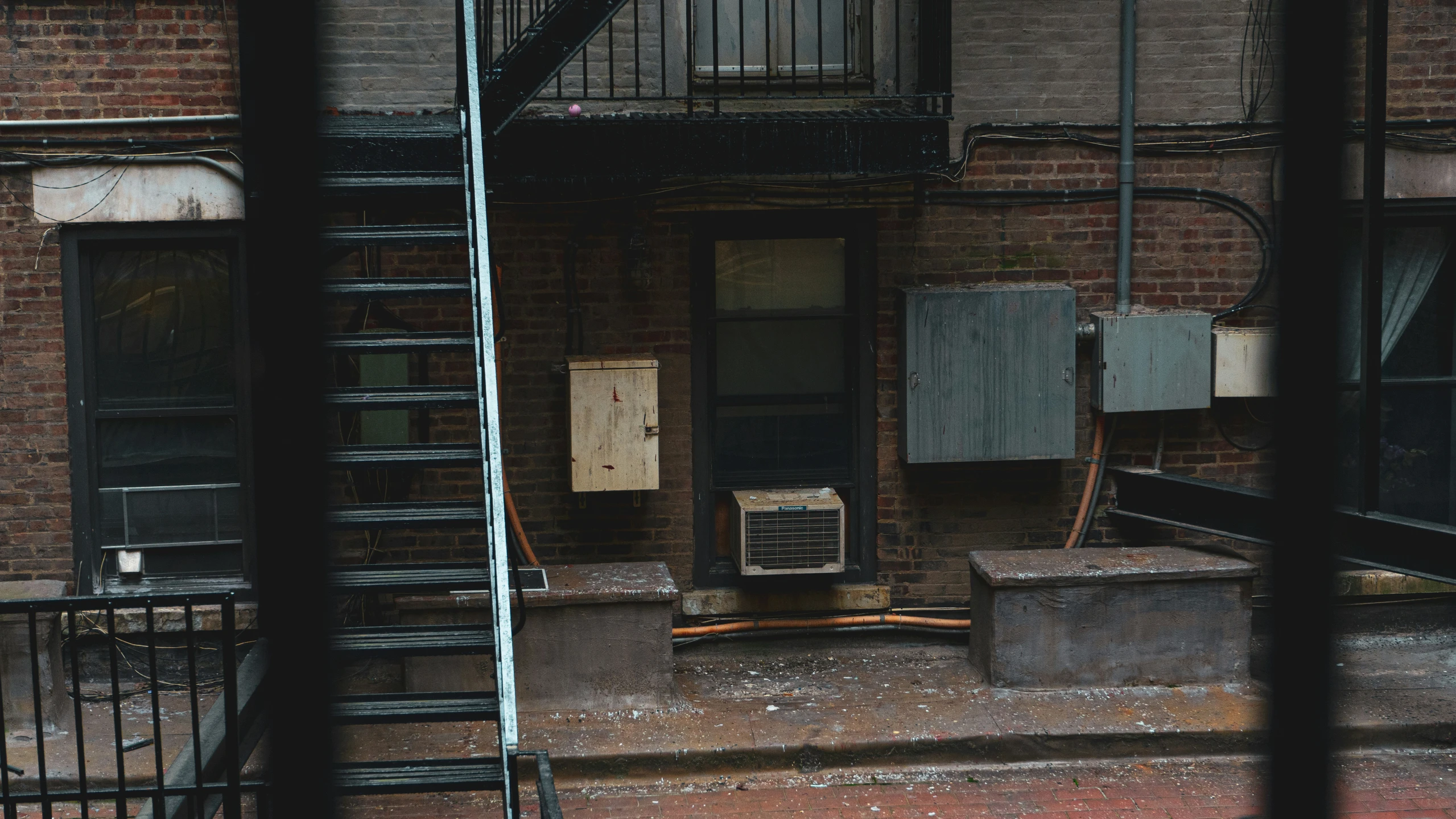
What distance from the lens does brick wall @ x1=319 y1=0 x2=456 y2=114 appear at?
7055mm

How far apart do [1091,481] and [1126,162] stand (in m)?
1.92

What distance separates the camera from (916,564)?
303 inches

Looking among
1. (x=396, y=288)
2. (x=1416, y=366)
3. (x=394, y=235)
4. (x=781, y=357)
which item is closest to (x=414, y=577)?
(x=396, y=288)

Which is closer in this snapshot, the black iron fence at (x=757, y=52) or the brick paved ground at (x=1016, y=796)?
the brick paved ground at (x=1016, y=796)

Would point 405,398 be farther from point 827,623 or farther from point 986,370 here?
point 986,370

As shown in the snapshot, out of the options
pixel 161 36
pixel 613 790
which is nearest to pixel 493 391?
pixel 613 790

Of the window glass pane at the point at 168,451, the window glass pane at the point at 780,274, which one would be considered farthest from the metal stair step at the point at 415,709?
the window glass pane at the point at 780,274

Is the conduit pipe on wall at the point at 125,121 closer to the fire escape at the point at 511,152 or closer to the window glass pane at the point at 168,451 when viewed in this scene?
the fire escape at the point at 511,152

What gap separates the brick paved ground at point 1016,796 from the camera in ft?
18.5

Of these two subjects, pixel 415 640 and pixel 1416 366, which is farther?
pixel 1416 366

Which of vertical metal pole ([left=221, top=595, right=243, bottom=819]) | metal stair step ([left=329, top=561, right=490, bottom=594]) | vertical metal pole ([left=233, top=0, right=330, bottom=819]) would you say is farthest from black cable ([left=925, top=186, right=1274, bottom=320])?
vertical metal pole ([left=233, top=0, right=330, bottom=819])

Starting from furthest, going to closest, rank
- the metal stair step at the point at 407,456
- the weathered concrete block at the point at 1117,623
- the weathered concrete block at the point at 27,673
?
the weathered concrete block at the point at 1117,623, the weathered concrete block at the point at 27,673, the metal stair step at the point at 407,456

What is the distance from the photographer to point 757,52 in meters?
7.43

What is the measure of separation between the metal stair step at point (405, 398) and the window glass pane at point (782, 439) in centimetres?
241
